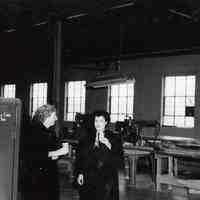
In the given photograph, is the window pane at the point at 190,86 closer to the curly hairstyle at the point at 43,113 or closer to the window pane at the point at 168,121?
the window pane at the point at 168,121

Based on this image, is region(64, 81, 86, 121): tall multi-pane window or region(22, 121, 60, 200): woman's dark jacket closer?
region(22, 121, 60, 200): woman's dark jacket

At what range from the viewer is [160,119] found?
41.1 ft

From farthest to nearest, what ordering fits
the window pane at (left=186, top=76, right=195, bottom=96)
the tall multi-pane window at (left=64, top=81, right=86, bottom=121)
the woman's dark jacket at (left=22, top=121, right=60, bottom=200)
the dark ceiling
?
the tall multi-pane window at (left=64, top=81, right=86, bottom=121), the window pane at (left=186, top=76, right=195, bottom=96), the dark ceiling, the woman's dark jacket at (left=22, top=121, right=60, bottom=200)

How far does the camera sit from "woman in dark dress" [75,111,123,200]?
3484mm

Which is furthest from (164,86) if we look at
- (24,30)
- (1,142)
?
(1,142)

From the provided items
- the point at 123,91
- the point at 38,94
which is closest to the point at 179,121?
the point at 123,91

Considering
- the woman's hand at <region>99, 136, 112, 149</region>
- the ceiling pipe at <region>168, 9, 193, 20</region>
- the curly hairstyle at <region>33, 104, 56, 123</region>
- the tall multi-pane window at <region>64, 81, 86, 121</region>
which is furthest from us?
the tall multi-pane window at <region>64, 81, 86, 121</region>

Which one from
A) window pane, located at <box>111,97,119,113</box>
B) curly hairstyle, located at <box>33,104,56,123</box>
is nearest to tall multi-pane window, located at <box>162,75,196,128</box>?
window pane, located at <box>111,97,119,113</box>

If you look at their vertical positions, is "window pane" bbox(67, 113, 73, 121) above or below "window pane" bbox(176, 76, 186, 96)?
below

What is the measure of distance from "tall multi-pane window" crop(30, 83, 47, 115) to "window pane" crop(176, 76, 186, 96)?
6.27 metres

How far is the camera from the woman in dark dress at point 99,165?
3.48 meters

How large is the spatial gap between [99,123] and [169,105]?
9.23 meters

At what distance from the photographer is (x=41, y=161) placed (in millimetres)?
3193

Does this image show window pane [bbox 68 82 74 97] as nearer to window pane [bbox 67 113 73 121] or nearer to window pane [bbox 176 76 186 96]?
window pane [bbox 67 113 73 121]
